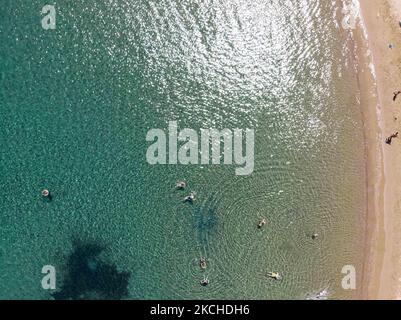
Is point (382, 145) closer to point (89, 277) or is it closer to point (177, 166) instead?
point (177, 166)

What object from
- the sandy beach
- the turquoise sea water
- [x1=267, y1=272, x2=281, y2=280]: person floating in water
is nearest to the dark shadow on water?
the turquoise sea water

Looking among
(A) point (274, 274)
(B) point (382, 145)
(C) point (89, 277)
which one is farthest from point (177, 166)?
(B) point (382, 145)

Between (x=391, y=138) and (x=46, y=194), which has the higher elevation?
(x=391, y=138)

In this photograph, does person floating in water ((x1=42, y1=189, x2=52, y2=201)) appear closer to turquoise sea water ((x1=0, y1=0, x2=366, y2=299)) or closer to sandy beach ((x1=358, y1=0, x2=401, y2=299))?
turquoise sea water ((x1=0, y1=0, x2=366, y2=299))

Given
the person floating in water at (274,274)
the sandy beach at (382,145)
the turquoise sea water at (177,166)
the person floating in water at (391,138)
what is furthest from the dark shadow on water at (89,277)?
the person floating in water at (391,138)

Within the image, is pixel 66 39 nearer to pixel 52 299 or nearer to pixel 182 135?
pixel 182 135

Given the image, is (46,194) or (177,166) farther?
(177,166)

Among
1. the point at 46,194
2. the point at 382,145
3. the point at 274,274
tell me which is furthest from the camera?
the point at 274,274

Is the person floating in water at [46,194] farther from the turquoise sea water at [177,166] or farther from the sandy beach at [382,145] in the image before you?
the sandy beach at [382,145]
